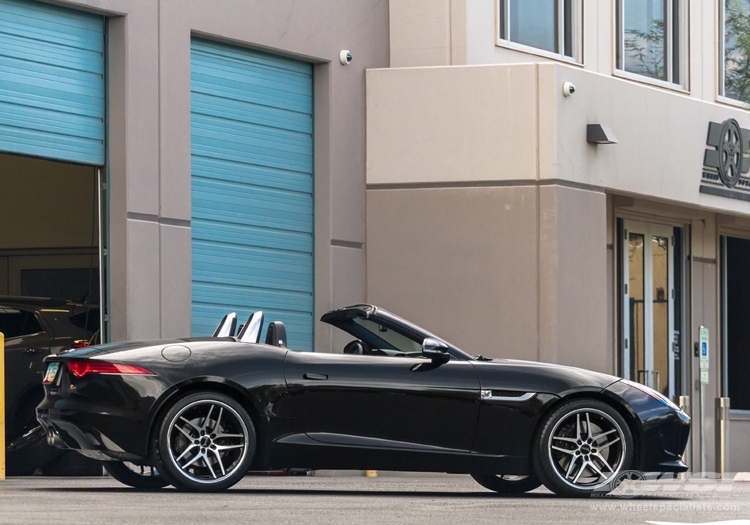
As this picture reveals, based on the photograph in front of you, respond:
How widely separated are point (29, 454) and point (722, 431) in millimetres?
8730

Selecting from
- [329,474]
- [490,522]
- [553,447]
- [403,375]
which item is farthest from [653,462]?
[329,474]

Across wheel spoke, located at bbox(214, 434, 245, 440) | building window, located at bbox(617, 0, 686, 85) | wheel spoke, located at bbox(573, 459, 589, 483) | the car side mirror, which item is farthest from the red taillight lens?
building window, located at bbox(617, 0, 686, 85)

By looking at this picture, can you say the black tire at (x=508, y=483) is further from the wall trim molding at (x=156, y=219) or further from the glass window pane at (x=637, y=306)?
the glass window pane at (x=637, y=306)

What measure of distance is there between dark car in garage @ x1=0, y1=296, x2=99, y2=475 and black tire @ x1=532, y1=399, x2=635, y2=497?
5.33 m

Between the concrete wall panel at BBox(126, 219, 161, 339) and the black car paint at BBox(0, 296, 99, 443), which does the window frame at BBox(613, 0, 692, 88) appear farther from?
the black car paint at BBox(0, 296, 99, 443)

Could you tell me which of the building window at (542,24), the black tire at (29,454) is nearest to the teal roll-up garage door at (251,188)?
the black tire at (29,454)

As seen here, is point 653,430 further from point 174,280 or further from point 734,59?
point 734,59

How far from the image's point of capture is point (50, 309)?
14023mm

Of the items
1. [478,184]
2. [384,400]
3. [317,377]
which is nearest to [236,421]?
[317,377]

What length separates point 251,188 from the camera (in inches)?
595

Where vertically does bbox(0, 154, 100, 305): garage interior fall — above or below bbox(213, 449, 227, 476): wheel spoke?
above

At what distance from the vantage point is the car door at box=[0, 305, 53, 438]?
13578mm

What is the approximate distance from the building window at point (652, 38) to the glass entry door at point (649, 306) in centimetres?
205

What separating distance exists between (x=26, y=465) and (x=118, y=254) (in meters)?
2.25
